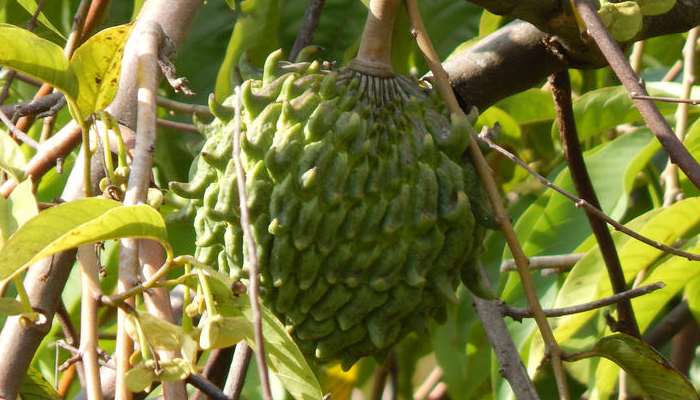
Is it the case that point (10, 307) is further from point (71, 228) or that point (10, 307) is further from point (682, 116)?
point (682, 116)

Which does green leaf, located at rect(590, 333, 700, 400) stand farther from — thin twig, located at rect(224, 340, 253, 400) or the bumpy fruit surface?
thin twig, located at rect(224, 340, 253, 400)

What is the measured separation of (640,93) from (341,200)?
1.14ft

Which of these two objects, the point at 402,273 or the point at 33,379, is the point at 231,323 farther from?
the point at 33,379

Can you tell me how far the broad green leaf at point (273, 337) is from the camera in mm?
852

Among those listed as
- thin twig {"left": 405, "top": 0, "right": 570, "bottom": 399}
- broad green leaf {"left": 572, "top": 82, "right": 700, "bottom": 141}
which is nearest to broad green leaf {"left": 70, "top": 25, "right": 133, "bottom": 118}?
thin twig {"left": 405, "top": 0, "right": 570, "bottom": 399}

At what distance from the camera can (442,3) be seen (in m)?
1.94

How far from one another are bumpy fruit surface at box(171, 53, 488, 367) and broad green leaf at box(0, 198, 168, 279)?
0.85ft

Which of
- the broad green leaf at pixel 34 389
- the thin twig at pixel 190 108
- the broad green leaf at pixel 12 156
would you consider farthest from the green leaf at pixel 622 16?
the broad green leaf at pixel 34 389

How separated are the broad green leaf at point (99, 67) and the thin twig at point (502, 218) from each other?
0.36 m

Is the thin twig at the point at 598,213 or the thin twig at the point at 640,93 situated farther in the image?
the thin twig at the point at 598,213

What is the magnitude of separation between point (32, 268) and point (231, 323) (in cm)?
38

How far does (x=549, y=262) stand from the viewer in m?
1.67

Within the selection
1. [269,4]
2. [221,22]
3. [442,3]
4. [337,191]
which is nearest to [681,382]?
[337,191]

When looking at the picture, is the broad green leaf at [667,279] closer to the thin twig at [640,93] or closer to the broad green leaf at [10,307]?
the thin twig at [640,93]
